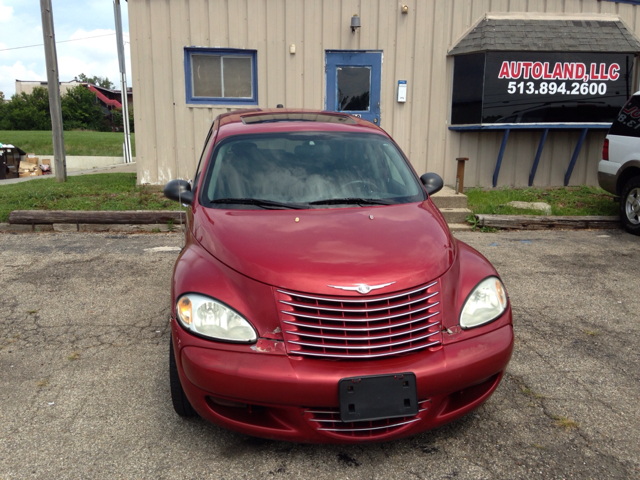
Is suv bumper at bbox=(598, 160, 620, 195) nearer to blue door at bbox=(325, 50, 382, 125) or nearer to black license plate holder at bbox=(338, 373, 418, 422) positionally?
blue door at bbox=(325, 50, 382, 125)

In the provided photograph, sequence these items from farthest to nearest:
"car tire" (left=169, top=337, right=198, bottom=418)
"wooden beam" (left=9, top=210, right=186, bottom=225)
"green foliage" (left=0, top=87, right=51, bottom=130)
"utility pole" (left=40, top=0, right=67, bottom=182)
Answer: "green foliage" (left=0, top=87, right=51, bottom=130) < "utility pole" (left=40, top=0, right=67, bottom=182) < "wooden beam" (left=9, top=210, right=186, bottom=225) < "car tire" (left=169, top=337, right=198, bottom=418)

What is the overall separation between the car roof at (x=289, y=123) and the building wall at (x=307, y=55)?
5.52 meters

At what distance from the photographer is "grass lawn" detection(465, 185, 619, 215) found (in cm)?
869

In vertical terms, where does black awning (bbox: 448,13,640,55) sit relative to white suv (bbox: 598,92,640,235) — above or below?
above

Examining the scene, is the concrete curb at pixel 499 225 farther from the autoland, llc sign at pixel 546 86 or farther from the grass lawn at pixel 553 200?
the autoland, llc sign at pixel 546 86

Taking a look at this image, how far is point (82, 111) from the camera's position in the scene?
68000 mm

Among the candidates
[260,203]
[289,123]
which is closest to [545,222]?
[289,123]

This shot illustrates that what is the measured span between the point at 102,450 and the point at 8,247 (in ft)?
16.9

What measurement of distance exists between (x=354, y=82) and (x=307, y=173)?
271 inches

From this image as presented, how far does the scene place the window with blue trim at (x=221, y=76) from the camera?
32.3 ft

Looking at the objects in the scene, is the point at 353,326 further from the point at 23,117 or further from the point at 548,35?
the point at 23,117

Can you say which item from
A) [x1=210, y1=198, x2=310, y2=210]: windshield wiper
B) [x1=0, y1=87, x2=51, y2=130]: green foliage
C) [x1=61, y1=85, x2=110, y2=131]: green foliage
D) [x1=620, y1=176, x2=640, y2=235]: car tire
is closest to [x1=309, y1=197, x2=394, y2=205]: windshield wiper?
[x1=210, y1=198, x2=310, y2=210]: windshield wiper

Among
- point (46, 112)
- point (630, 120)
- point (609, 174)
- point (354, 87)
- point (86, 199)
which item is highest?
point (354, 87)

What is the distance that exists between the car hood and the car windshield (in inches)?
6.8
